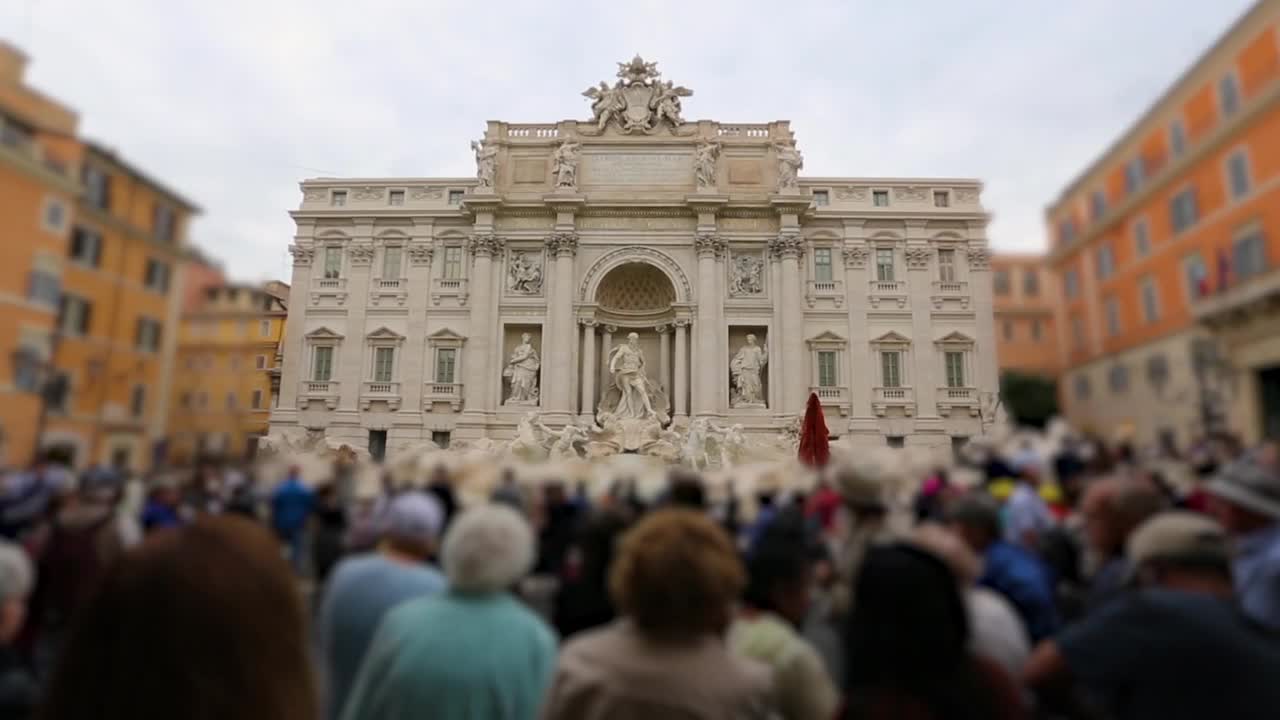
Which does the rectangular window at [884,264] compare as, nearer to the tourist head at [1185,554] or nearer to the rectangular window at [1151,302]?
the rectangular window at [1151,302]

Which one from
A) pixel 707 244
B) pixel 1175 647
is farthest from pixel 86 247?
pixel 707 244

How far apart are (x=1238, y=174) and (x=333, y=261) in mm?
29468

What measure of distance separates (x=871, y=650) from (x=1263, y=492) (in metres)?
2.69

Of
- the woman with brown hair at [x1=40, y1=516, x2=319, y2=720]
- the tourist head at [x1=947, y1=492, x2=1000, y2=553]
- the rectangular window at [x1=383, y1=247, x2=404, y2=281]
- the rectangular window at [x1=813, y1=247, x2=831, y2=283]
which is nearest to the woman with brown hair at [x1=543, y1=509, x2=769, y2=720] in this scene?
the woman with brown hair at [x1=40, y1=516, x2=319, y2=720]

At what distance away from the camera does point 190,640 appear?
138 cm

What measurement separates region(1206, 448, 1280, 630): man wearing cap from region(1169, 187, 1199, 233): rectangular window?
1.66m

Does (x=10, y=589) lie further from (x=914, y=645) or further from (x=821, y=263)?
(x=821, y=263)

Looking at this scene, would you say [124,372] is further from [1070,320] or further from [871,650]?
[1070,320]

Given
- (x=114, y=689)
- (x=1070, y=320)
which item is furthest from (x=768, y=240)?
(x=114, y=689)

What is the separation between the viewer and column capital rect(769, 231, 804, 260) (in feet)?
88.3

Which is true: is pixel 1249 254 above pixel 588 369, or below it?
below

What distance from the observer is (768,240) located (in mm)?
27328

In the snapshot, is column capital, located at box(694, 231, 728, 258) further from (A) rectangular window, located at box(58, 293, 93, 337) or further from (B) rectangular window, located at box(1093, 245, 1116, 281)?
(A) rectangular window, located at box(58, 293, 93, 337)

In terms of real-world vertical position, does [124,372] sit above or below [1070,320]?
below
